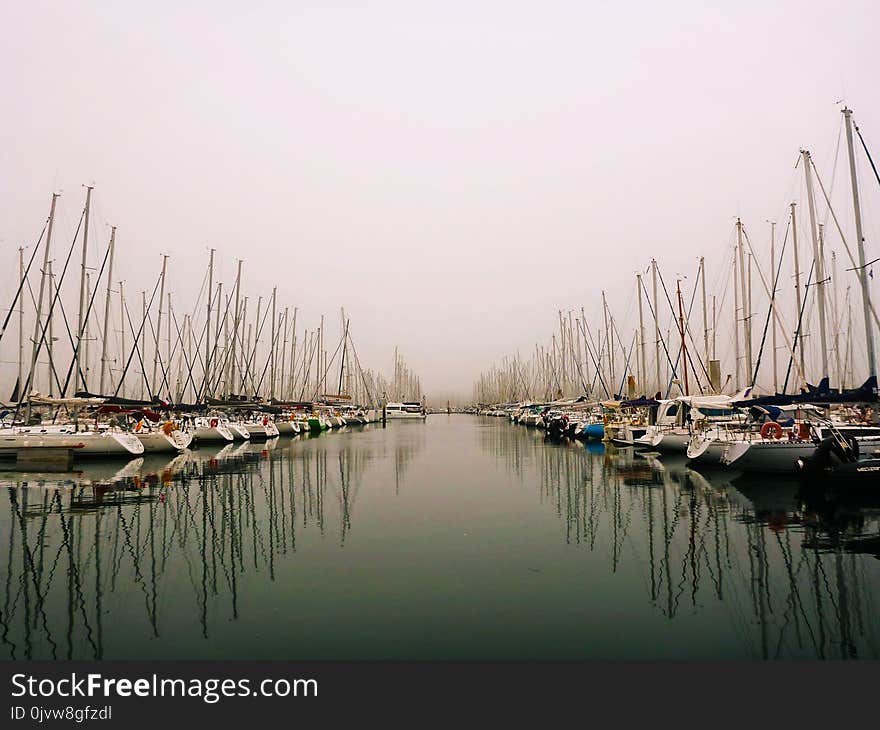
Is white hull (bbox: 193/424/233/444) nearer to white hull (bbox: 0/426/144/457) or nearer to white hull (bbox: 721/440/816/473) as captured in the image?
white hull (bbox: 0/426/144/457)

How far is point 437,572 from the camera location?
11.0 metres

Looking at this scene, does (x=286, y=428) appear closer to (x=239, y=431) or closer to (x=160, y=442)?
(x=239, y=431)

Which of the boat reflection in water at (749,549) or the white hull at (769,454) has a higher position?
the white hull at (769,454)

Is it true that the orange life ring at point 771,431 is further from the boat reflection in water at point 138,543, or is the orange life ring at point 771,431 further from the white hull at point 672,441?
the boat reflection in water at point 138,543

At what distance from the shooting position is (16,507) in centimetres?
1789

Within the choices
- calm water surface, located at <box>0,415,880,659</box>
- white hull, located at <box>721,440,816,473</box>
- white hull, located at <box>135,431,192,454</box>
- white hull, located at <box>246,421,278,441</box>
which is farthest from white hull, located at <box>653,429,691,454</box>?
white hull, located at <box>246,421,278,441</box>

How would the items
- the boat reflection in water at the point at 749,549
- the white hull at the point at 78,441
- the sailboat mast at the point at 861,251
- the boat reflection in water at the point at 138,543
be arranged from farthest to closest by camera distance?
the white hull at the point at 78,441, the sailboat mast at the point at 861,251, the boat reflection in water at the point at 138,543, the boat reflection in water at the point at 749,549

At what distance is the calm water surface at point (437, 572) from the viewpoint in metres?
7.79

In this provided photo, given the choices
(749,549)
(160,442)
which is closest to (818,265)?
(749,549)

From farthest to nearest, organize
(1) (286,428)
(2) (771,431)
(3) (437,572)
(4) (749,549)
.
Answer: (1) (286,428) → (2) (771,431) → (4) (749,549) → (3) (437,572)

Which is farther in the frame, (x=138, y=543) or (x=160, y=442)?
(x=160, y=442)

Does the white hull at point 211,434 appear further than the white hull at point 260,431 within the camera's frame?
No

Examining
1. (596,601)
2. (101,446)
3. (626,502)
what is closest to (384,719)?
(596,601)

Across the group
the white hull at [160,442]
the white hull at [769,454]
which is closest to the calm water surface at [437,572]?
the white hull at [769,454]
